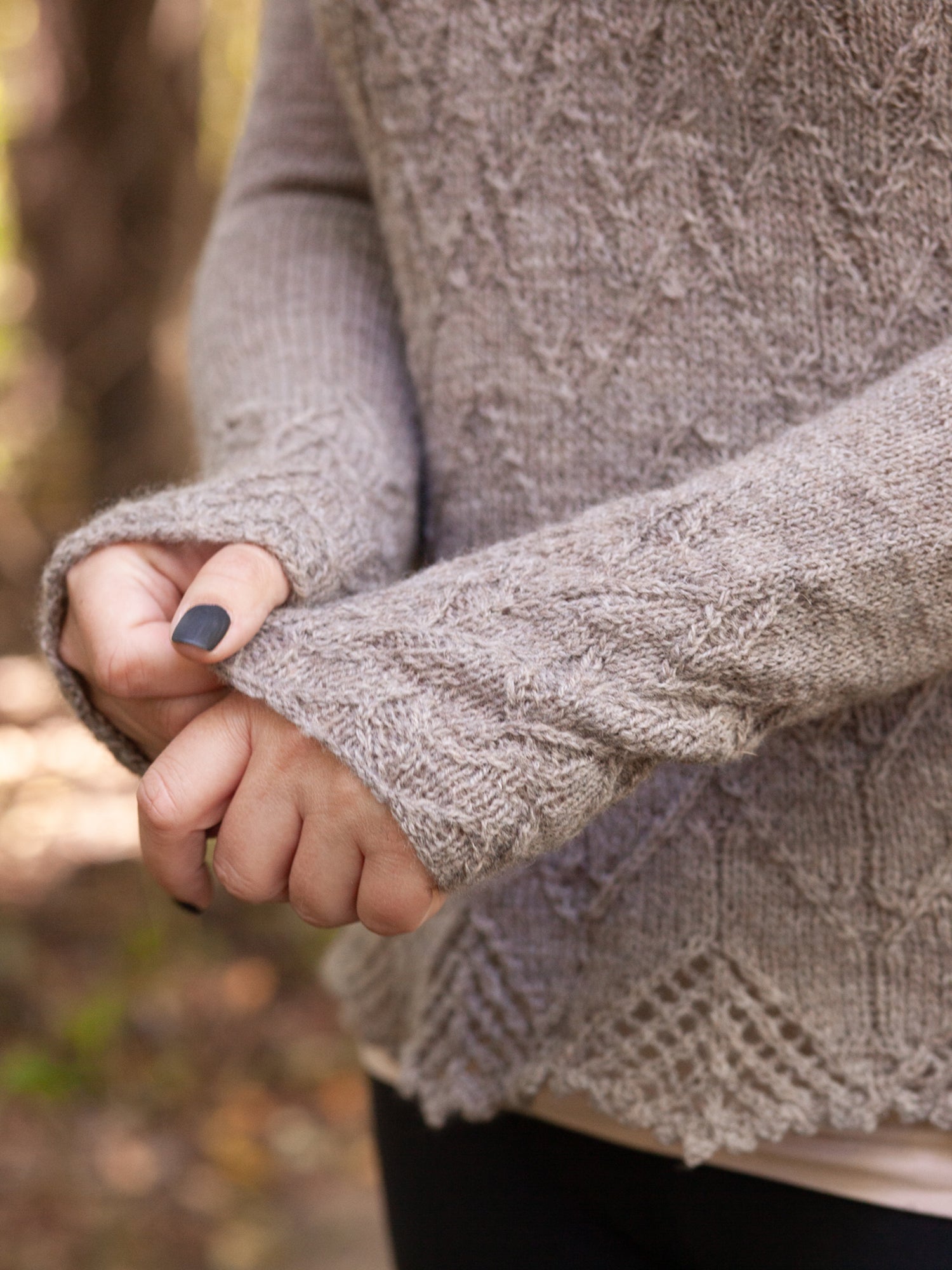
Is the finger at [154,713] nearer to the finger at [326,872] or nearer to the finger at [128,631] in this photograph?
the finger at [128,631]

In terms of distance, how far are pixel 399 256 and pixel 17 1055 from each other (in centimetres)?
259

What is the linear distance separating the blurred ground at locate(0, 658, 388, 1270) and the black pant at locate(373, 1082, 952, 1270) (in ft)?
5.71

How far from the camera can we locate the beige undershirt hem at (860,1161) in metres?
0.87

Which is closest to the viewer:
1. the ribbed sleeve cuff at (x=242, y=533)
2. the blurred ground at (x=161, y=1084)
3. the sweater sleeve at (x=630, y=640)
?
the sweater sleeve at (x=630, y=640)

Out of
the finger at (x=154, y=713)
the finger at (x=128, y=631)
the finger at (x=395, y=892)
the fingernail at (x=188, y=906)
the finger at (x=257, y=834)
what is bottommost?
the fingernail at (x=188, y=906)

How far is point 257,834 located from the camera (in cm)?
73

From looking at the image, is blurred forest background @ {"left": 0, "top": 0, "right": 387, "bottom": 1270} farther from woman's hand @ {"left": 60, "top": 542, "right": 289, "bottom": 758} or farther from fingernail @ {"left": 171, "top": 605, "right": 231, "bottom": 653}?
fingernail @ {"left": 171, "top": 605, "right": 231, "bottom": 653}

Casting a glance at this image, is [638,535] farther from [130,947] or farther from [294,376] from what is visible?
[130,947]

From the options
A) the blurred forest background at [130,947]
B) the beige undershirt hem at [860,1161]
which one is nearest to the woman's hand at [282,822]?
the beige undershirt hem at [860,1161]

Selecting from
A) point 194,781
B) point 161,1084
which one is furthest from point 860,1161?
point 161,1084

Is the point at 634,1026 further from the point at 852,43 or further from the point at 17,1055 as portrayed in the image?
the point at 17,1055

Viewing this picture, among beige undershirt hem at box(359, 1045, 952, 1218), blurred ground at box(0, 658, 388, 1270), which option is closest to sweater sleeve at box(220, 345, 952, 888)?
beige undershirt hem at box(359, 1045, 952, 1218)

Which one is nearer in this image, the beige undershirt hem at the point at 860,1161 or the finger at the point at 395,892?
the finger at the point at 395,892

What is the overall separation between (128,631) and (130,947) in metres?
2.74
